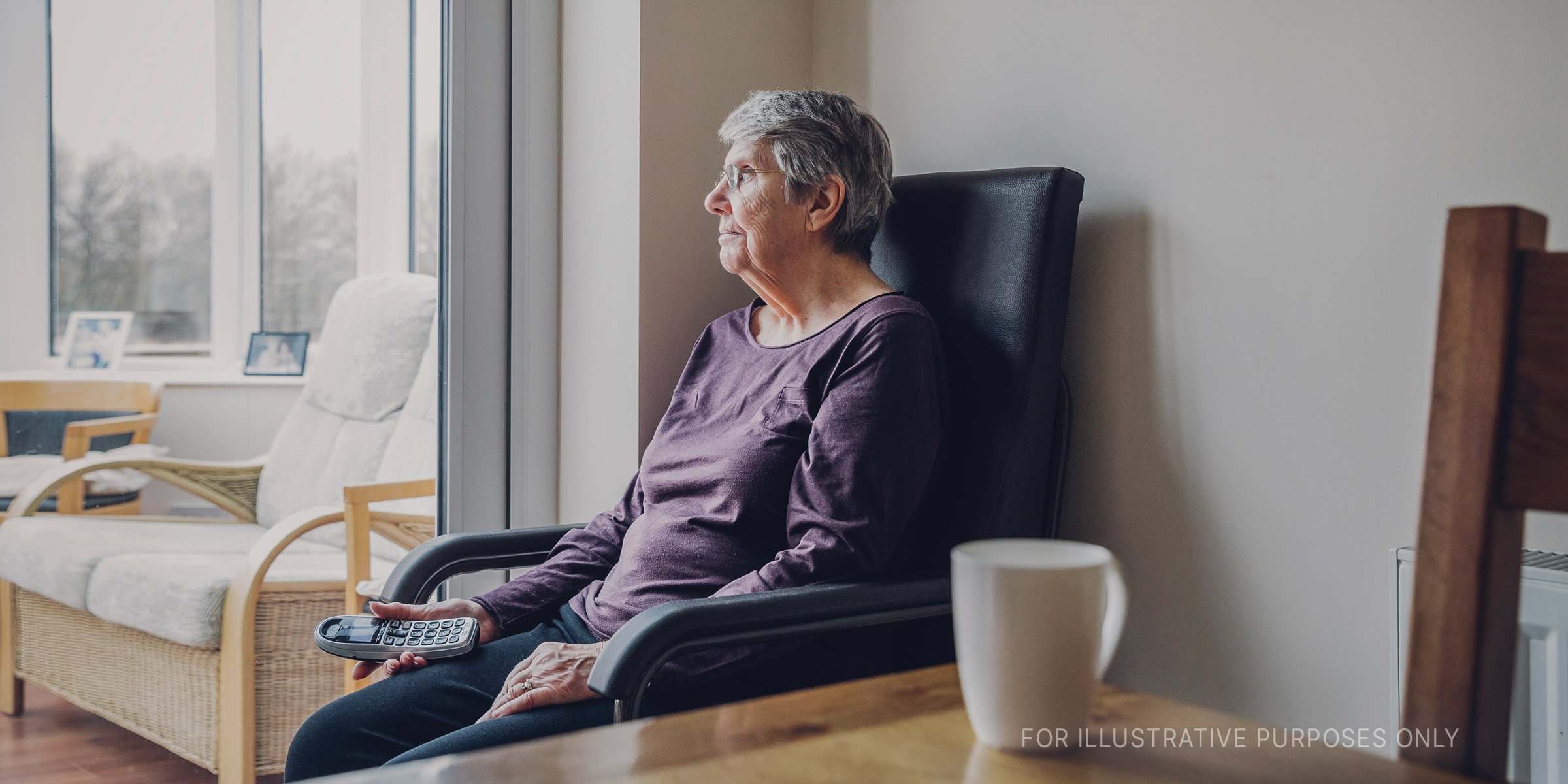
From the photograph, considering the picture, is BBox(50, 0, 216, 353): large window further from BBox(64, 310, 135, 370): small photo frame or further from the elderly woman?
the elderly woman

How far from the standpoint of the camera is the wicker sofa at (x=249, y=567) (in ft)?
5.86

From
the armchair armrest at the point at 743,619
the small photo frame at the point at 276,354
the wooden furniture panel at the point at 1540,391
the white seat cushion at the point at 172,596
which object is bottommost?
the white seat cushion at the point at 172,596

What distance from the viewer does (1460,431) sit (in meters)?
0.54

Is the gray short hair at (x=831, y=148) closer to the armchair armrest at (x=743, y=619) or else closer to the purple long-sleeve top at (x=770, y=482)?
the purple long-sleeve top at (x=770, y=482)

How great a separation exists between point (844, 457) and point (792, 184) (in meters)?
0.46

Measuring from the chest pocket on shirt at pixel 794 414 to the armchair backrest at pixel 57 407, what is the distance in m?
1.05

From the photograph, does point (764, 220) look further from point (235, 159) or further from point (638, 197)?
point (235, 159)

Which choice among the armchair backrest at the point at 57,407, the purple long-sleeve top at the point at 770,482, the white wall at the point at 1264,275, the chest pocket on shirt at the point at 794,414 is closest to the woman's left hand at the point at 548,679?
the purple long-sleeve top at the point at 770,482

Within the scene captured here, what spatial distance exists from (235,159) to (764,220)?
3.05 ft

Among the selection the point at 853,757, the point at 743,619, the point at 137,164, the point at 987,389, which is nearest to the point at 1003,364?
the point at 987,389

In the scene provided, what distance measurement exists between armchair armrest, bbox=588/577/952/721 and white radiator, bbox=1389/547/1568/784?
1.66 feet

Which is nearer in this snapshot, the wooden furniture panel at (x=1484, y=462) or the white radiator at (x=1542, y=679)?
the wooden furniture panel at (x=1484, y=462)

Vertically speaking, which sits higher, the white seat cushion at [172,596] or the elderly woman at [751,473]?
the elderly woman at [751,473]

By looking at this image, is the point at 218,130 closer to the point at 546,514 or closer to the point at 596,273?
the point at 596,273
